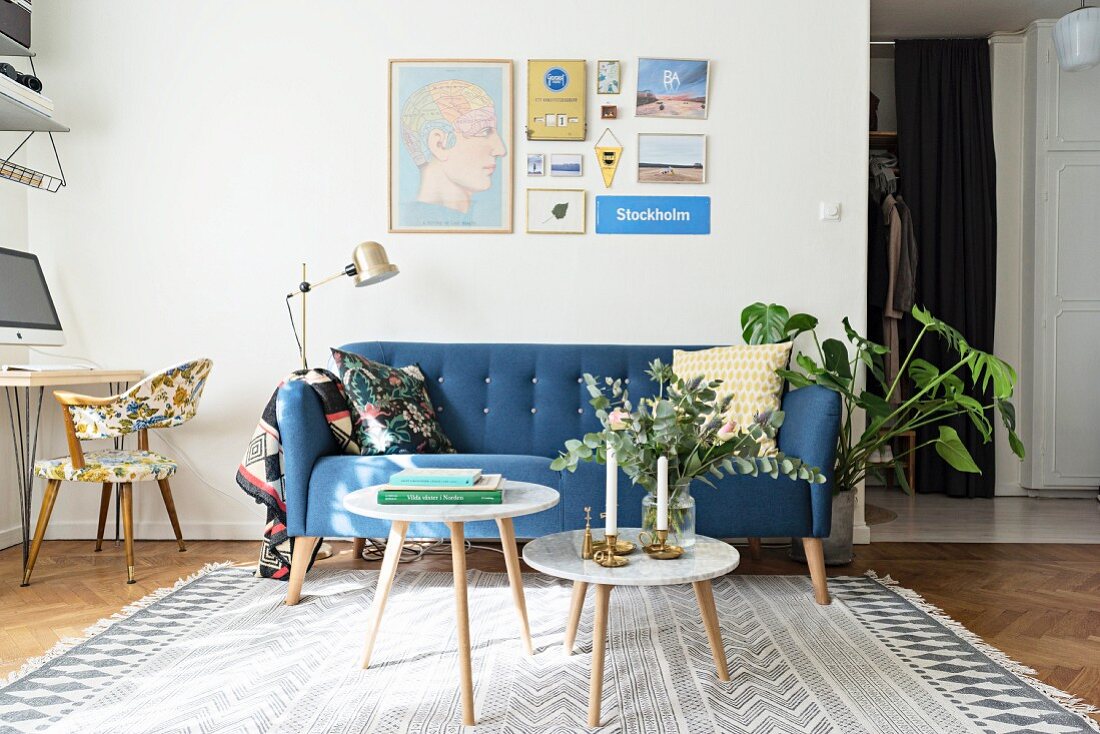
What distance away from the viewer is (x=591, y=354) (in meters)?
3.23

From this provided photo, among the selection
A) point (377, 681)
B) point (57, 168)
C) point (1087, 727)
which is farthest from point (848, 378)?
point (57, 168)

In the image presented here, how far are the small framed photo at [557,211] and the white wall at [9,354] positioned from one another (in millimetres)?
2222

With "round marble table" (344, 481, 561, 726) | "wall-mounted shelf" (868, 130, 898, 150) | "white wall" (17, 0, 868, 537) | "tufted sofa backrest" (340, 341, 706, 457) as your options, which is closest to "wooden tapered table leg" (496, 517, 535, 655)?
"round marble table" (344, 481, 561, 726)

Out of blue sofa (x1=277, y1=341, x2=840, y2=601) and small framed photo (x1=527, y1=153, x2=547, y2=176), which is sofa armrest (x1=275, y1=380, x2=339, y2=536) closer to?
blue sofa (x1=277, y1=341, x2=840, y2=601)

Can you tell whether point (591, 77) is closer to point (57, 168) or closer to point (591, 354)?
point (591, 354)

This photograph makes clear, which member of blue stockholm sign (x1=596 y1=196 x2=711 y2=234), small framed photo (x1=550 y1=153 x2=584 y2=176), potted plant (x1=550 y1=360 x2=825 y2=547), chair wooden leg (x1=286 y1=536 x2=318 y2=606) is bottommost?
chair wooden leg (x1=286 y1=536 x2=318 y2=606)

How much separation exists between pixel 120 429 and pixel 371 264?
3.62 feet

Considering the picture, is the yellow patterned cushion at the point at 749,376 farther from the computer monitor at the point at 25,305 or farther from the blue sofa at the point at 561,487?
the computer monitor at the point at 25,305

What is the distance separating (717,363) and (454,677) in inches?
62.4

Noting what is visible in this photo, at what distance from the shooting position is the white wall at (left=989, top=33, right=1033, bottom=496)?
15.5 ft

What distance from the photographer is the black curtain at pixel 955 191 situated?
4641 millimetres

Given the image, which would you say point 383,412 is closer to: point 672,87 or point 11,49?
point 672,87

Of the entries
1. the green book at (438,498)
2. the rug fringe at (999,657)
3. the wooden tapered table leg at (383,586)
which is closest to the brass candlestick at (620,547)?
the green book at (438,498)

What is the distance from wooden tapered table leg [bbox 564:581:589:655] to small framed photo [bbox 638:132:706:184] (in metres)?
2.07
